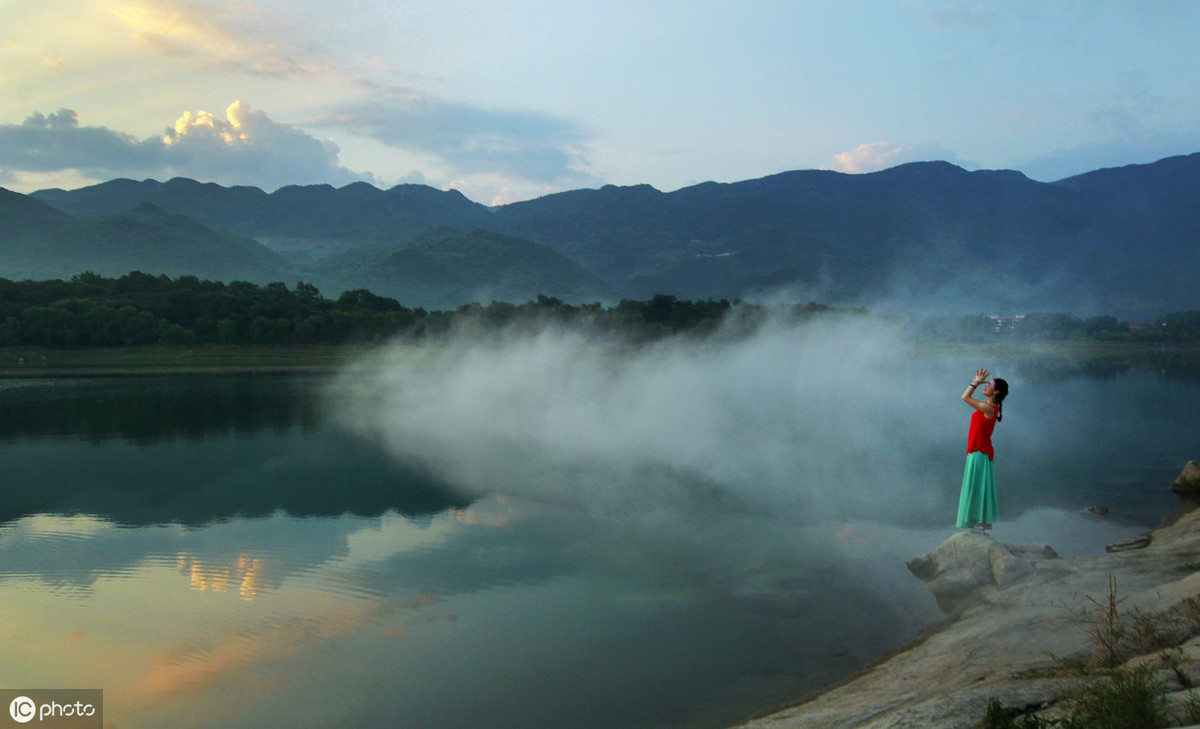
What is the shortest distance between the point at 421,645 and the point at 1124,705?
698 centimetres

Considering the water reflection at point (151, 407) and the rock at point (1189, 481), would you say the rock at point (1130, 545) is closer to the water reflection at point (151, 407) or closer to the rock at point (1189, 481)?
the rock at point (1189, 481)

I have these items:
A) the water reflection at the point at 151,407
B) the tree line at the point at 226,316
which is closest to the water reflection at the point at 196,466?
the water reflection at the point at 151,407

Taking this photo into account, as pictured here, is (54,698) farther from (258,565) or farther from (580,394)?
(580,394)

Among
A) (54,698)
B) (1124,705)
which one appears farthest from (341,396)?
(1124,705)

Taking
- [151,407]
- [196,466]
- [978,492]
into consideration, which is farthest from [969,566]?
[151,407]

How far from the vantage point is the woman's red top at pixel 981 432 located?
33.8 feet

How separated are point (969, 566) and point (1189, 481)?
1005 cm

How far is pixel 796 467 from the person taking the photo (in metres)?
19.3

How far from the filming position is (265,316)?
249 feet

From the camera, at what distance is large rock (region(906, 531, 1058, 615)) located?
30.9 feet

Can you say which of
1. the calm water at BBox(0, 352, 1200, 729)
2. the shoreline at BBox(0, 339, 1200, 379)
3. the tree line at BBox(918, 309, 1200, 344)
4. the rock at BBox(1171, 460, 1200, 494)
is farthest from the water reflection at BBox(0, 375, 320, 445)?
the tree line at BBox(918, 309, 1200, 344)

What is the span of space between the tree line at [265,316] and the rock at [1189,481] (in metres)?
41.1

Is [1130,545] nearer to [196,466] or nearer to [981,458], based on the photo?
[981,458]

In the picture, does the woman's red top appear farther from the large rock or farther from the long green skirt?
the large rock
